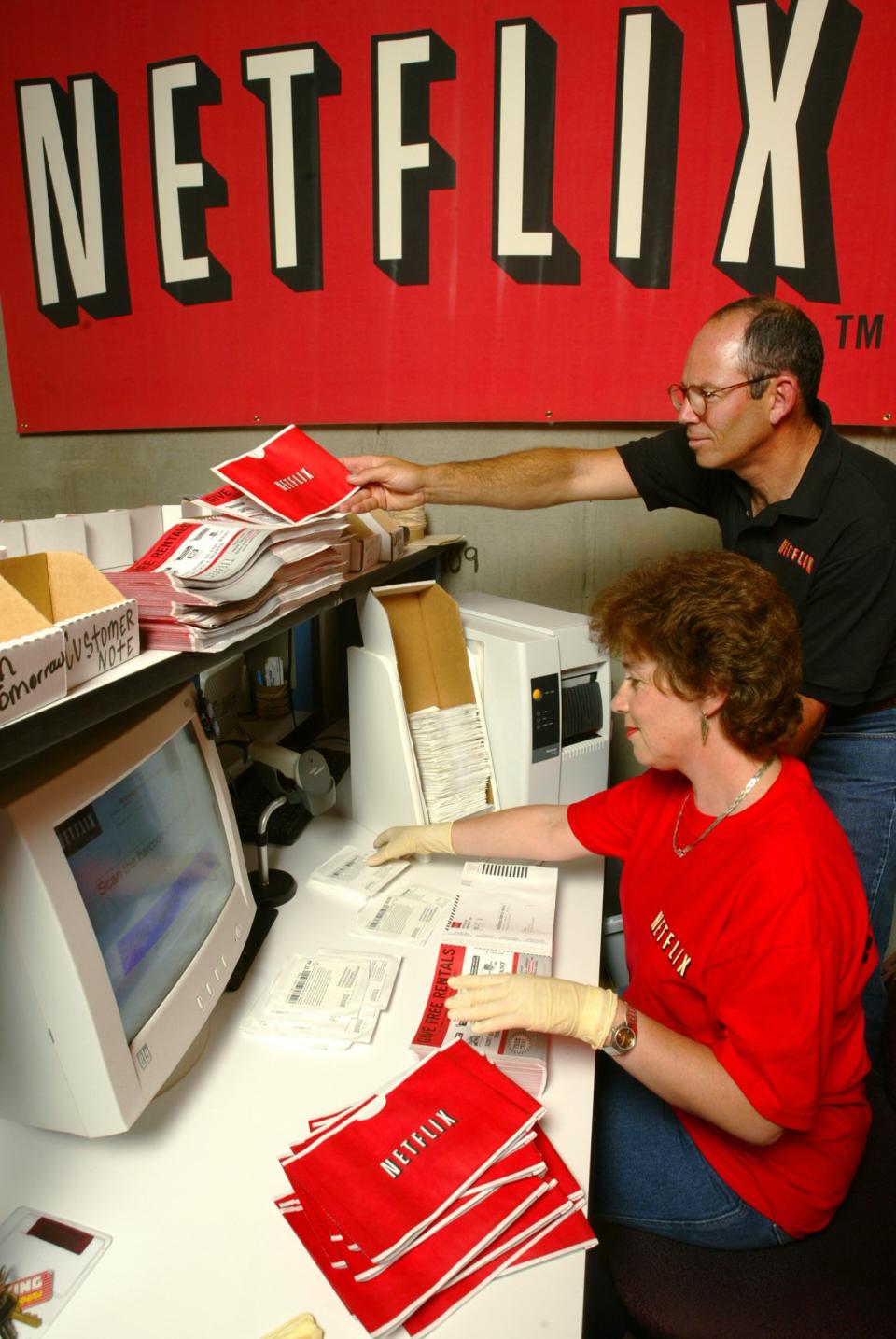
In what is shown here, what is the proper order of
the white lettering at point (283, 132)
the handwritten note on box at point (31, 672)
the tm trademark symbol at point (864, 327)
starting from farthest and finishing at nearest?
the white lettering at point (283, 132) < the tm trademark symbol at point (864, 327) < the handwritten note on box at point (31, 672)

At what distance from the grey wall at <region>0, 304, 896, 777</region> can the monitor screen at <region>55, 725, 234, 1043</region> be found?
1.40 metres

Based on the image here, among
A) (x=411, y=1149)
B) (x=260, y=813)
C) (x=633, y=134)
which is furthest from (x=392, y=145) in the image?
(x=411, y=1149)

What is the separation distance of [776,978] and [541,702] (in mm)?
753

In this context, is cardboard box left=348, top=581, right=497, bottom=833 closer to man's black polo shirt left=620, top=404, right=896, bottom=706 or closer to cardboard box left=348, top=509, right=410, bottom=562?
cardboard box left=348, top=509, right=410, bottom=562

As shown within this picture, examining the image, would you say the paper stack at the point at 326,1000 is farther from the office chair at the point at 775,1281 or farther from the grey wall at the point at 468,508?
the grey wall at the point at 468,508

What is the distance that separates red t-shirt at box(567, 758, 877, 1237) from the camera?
874 millimetres

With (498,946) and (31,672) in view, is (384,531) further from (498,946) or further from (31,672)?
(31,672)

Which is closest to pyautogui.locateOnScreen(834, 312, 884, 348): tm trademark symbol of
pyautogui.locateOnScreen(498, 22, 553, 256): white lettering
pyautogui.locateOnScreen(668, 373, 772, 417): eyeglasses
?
pyautogui.locateOnScreen(668, 373, 772, 417): eyeglasses

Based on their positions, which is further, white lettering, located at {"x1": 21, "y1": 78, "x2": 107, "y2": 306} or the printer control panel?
white lettering, located at {"x1": 21, "y1": 78, "x2": 107, "y2": 306}

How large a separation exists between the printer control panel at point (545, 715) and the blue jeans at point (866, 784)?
0.54 metres

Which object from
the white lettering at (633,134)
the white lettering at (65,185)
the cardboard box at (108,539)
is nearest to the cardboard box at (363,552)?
the cardboard box at (108,539)

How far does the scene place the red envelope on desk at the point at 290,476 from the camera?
3.78ft

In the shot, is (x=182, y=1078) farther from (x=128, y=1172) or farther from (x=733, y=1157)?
(x=733, y=1157)

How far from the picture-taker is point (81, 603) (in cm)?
77
